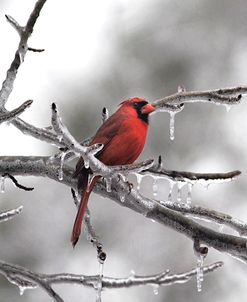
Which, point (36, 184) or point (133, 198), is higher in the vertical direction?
point (36, 184)

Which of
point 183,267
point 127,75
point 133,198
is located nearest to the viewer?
point 133,198

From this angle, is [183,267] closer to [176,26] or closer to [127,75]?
[127,75]

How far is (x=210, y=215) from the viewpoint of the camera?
9.78 feet

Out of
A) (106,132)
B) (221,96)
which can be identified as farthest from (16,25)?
(221,96)

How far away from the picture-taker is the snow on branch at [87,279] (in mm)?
2729

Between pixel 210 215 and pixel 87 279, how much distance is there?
53 cm

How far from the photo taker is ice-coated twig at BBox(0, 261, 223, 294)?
107 inches

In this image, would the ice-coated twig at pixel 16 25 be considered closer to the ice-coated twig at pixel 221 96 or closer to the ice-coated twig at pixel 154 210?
the ice-coated twig at pixel 154 210

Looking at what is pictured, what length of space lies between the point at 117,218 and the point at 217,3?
3693 millimetres

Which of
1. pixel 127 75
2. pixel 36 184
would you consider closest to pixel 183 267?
pixel 36 184

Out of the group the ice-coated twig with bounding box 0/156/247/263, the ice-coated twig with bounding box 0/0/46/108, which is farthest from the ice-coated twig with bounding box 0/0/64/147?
the ice-coated twig with bounding box 0/156/247/263

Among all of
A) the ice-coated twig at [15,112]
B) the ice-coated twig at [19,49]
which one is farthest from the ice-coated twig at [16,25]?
the ice-coated twig at [15,112]

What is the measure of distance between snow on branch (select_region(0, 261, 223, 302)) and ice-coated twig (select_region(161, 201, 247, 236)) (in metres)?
0.27

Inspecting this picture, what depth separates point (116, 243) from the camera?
25.2 ft
